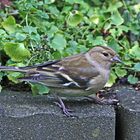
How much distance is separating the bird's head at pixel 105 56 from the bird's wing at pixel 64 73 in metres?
0.08

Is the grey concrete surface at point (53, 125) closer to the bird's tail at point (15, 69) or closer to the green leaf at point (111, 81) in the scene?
the bird's tail at point (15, 69)

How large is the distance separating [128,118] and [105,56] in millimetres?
456

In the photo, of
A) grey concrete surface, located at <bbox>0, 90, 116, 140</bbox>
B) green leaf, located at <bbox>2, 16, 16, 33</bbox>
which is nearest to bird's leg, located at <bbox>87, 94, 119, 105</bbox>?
grey concrete surface, located at <bbox>0, 90, 116, 140</bbox>

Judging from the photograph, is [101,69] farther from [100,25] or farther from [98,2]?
[98,2]

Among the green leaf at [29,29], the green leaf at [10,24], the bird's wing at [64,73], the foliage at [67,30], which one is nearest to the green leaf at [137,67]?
the foliage at [67,30]

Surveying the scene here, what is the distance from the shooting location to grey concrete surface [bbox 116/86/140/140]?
3.90m

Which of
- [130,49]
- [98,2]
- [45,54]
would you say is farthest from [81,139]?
[98,2]

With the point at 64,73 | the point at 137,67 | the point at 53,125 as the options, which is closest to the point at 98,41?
the point at 137,67

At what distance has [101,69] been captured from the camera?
3.99 metres

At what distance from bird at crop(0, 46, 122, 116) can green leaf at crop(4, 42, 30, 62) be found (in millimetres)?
281

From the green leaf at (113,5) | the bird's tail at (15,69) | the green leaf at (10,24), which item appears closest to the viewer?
the bird's tail at (15,69)

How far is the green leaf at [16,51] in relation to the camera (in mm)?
4246

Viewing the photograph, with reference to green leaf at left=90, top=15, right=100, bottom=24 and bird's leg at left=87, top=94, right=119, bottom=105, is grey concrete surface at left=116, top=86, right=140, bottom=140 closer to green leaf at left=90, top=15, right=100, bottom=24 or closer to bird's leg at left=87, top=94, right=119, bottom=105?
bird's leg at left=87, top=94, right=119, bottom=105

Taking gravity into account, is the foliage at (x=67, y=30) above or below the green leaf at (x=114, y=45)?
above
